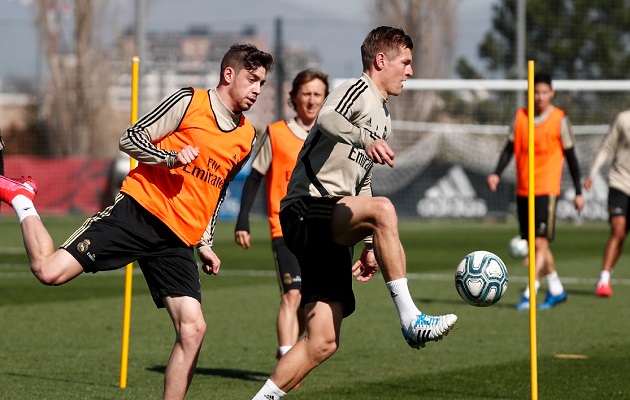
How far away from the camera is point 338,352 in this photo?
32.4ft

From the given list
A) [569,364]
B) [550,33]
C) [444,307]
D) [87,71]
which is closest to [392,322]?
[444,307]

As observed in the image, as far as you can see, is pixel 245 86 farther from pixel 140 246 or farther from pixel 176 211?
pixel 140 246

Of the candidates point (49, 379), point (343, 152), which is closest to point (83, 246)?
point (343, 152)

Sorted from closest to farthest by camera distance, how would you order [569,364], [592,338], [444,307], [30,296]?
[569,364], [592,338], [444,307], [30,296]

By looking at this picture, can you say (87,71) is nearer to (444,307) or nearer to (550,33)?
(550,33)

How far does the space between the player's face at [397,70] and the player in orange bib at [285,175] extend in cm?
235

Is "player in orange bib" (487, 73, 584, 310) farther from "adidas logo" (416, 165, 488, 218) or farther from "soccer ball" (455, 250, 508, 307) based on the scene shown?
"adidas logo" (416, 165, 488, 218)

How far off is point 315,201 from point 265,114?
30.7 m

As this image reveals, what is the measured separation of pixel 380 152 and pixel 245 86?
1.21m

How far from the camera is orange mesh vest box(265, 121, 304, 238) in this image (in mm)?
9102

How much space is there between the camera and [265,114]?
3700cm

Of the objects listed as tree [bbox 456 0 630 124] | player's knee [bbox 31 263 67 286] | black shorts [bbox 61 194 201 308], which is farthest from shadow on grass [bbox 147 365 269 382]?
tree [bbox 456 0 630 124]

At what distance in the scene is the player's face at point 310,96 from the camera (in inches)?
352

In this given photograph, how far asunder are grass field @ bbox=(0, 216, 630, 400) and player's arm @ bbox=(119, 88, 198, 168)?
2.01m
